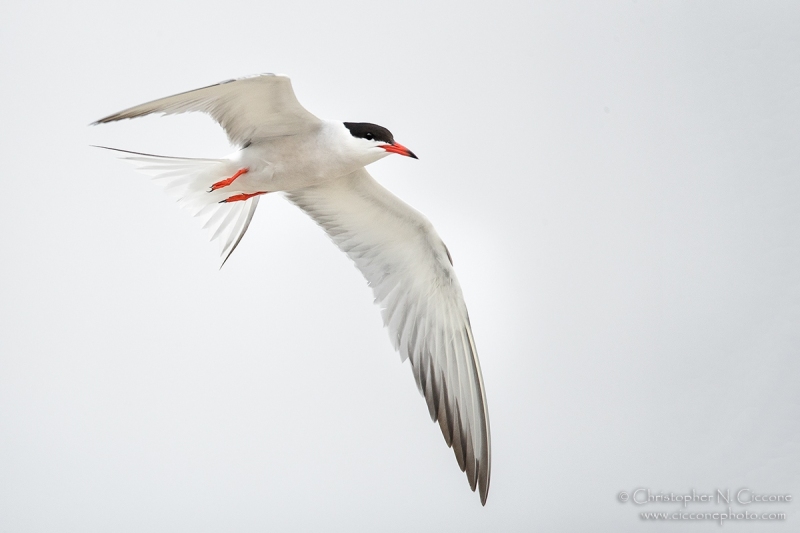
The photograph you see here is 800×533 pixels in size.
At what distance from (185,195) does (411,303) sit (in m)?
1.37

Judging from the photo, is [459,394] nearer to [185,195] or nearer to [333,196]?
[333,196]

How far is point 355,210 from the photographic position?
5.11m

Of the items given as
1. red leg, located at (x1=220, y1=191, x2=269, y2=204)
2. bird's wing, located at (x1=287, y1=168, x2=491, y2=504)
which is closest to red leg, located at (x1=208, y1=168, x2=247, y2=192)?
red leg, located at (x1=220, y1=191, x2=269, y2=204)

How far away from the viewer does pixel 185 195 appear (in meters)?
4.75

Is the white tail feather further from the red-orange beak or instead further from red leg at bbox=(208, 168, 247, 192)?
the red-orange beak

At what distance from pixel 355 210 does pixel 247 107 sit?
36.8 inches

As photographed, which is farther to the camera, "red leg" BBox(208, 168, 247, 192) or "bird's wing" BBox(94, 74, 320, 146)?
"red leg" BBox(208, 168, 247, 192)

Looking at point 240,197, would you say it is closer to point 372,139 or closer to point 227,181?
point 227,181

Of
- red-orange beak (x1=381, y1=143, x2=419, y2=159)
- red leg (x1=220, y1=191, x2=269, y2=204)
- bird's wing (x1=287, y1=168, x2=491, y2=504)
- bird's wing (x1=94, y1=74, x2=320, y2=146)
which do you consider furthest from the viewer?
bird's wing (x1=287, y1=168, x2=491, y2=504)

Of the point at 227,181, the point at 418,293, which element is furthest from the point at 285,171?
the point at 418,293

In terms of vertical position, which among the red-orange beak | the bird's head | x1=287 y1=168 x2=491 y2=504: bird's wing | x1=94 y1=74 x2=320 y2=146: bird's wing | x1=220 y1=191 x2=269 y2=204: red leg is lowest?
x1=287 y1=168 x2=491 y2=504: bird's wing

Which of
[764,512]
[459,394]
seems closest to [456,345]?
[459,394]

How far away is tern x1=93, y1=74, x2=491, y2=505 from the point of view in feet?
14.6

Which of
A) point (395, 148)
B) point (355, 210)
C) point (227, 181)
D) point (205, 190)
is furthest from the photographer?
point (355, 210)
